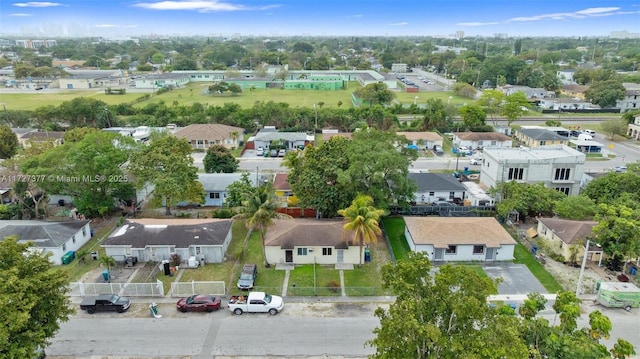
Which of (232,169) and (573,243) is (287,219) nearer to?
(232,169)

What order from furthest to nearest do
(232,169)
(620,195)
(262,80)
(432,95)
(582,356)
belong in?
(262,80), (432,95), (232,169), (620,195), (582,356)

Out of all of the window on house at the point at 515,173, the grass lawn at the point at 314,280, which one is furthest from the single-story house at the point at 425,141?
the grass lawn at the point at 314,280

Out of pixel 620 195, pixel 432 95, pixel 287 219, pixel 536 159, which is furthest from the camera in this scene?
pixel 432 95

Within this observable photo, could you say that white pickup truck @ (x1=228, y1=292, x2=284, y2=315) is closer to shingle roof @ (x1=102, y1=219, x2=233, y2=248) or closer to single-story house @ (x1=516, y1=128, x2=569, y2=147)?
shingle roof @ (x1=102, y1=219, x2=233, y2=248)

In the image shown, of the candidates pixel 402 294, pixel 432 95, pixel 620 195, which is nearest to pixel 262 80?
pixel 432 95

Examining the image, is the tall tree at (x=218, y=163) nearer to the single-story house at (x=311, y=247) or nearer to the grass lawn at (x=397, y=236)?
the single-story house at (x=311, y=247)

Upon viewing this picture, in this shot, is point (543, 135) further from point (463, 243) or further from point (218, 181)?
point (218, 181)
